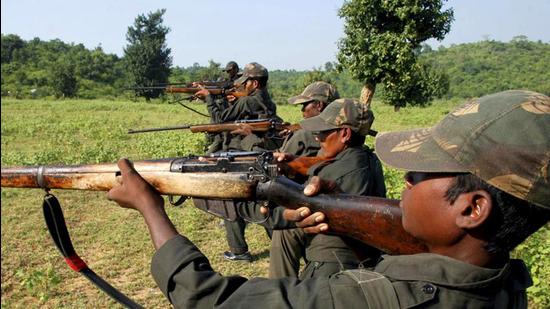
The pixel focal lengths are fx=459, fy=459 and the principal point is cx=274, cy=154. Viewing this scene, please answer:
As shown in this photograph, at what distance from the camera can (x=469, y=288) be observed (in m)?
1.32

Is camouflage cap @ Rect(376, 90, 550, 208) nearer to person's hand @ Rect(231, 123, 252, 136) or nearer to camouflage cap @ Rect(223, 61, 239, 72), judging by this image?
person's hand @ Rect(231, 123, 252, 136)

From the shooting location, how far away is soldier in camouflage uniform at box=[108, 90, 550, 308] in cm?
128

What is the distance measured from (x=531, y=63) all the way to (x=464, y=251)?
292ft

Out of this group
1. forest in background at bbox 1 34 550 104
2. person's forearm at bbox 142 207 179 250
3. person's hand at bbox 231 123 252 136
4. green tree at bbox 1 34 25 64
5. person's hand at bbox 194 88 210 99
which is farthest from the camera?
green tree at bbox 1 34 25 64

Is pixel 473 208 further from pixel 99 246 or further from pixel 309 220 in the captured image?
pixel 99 246

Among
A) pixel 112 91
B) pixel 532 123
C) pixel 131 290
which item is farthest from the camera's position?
pixel 112 91

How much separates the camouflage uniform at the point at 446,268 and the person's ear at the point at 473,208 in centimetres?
6

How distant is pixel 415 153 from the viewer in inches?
58.1

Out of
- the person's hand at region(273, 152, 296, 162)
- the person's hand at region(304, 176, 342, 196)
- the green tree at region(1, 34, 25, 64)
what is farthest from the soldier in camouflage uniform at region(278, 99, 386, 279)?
Result: the green tree at region(1, 34, 25, 64)

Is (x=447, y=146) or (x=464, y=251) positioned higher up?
(x=447, y=146)

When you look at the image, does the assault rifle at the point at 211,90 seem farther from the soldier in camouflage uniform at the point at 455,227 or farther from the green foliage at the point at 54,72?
the green foliage at the point at 54,72

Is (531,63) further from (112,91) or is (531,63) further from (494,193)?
(494,193)

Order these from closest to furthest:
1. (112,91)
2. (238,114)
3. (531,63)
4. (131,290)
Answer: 1. (131,290)
2. (238,114)
3. (112,91)
4. (531,63)

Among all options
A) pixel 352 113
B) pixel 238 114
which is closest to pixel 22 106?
pixel 238 114
